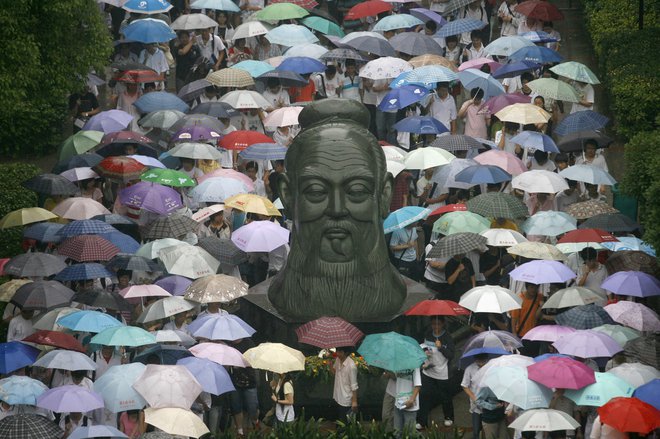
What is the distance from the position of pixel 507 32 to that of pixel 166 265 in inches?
471

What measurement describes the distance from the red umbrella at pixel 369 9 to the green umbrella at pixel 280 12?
132 cm

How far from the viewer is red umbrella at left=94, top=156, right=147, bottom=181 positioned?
27.1 metres

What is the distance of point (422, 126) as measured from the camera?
94.0ft

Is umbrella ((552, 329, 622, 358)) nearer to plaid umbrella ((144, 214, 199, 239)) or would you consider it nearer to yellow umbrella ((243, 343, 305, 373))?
yellow umbrella ((243, 343, 305, 373))

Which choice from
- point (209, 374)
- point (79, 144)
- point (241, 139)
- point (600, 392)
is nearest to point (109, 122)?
point (79, 144)

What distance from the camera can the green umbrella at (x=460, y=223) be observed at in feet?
82.5

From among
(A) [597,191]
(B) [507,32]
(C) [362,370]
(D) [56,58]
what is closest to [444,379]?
(C) [362,370]

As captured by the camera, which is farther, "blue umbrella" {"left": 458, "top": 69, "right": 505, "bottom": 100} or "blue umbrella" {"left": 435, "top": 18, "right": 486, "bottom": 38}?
"blue umbrella" {"left": 435, "top": 18, "right": 486, "bottom": 38}

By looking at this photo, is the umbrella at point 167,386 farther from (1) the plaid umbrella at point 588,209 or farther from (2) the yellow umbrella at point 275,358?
(1) the plaid umbrella at point 588,209

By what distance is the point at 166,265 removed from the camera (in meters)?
24.6

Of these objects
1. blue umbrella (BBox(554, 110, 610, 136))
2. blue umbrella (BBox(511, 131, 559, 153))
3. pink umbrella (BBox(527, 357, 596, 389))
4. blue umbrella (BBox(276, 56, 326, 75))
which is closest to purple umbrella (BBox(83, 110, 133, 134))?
blue umbrella (BBox(276, 56, 326, 75))

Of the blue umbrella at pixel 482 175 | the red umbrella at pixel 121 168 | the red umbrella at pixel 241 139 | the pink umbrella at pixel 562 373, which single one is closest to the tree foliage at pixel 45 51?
the red umbrella at pixel 121 168

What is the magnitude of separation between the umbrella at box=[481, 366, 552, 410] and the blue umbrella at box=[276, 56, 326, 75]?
11673 millimetres

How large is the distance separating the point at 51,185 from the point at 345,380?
684 centimetres
